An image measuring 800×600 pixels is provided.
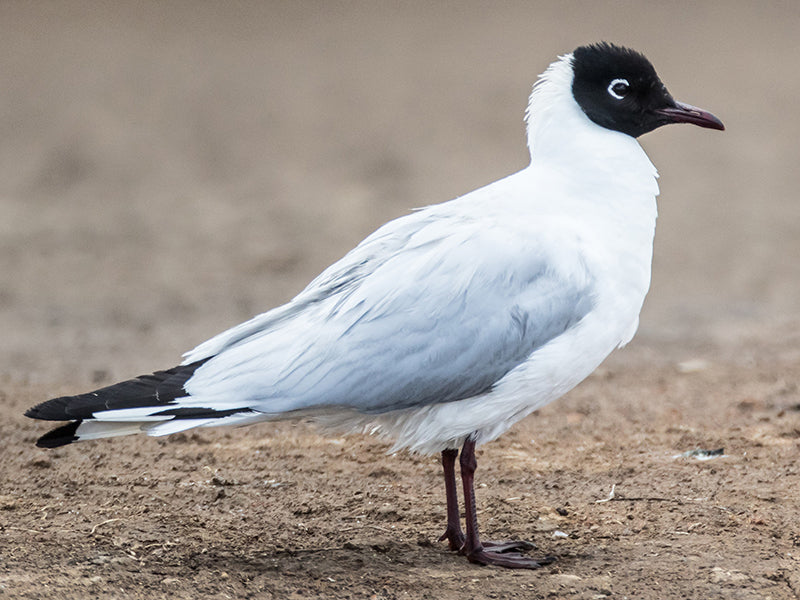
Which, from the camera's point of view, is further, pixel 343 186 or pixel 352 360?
pixel 343 186

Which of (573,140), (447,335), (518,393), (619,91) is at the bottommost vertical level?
(518,393)

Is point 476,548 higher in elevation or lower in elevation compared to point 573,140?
lower

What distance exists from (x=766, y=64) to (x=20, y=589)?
1359 centimetres

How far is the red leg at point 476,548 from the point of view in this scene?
4.39 metres

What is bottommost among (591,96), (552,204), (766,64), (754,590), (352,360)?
(754,590)

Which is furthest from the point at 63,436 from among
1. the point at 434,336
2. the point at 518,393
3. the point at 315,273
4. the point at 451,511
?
the point at 315,273

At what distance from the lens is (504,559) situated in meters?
4.40

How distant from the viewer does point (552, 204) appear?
4445mm

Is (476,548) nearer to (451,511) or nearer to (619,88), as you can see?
(451,511)

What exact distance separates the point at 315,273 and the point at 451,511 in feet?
18.8

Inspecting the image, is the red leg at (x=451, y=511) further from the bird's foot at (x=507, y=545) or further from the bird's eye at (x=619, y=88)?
the bird's eye at (x=619, y=88)

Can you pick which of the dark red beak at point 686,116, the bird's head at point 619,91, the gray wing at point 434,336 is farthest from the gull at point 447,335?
the dark red beak at point 686,116

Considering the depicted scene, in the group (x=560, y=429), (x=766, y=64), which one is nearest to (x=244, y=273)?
(x=560, y=429)

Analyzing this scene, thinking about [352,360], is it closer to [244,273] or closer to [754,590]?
[754,590]
